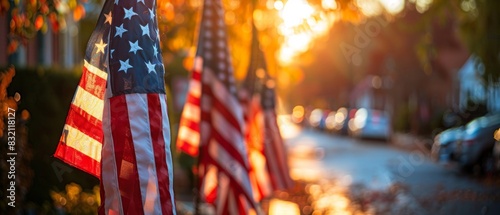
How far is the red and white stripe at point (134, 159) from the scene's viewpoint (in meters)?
4.86

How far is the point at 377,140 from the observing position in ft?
127

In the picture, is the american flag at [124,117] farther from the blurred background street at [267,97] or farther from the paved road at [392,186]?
the paved road at [392,186]

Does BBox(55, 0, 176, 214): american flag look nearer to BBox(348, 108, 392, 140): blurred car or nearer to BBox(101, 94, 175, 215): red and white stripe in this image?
BBox(101, 94, 175, 215): red and white stripe

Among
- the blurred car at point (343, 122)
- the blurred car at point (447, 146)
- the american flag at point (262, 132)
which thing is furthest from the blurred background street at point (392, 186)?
the blurred car at point (343, 122)

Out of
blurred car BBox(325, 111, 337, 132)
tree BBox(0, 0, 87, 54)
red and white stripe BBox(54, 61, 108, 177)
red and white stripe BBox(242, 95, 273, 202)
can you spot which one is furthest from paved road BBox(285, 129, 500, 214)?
blurred car BBox(325, 111, 337, 132)

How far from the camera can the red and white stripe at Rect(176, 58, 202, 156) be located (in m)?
8.84

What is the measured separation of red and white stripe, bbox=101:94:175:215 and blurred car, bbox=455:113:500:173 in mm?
14265

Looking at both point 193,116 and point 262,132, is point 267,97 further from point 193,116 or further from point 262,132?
point 193,116

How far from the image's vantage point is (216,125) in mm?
8453

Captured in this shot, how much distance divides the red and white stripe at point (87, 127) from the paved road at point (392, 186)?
28.1 feet

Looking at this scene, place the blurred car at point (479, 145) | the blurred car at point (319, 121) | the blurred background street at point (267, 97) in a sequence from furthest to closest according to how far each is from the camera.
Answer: the blurred car at point (319, 121) → the blurred car at point (479, 145) → the blurred background street at point (267, 97)

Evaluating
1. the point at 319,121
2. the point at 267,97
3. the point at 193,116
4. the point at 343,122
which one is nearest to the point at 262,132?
the point at 267,97

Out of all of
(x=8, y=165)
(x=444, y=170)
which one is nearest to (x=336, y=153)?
(x=444, y=170)

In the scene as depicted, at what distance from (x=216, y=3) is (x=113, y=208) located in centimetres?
431
